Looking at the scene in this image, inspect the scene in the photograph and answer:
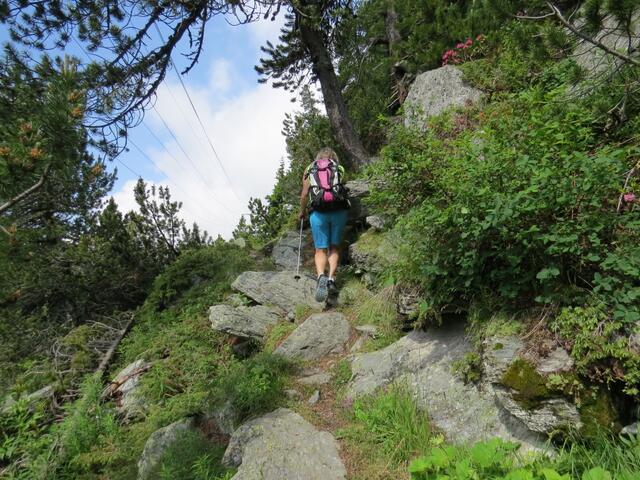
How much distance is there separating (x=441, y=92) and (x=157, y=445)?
711 centimetres

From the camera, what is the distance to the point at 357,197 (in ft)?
23.2

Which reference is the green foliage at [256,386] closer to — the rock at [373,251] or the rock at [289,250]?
the rock at [373,251]

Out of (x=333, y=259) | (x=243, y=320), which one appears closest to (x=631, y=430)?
(x=333, y=259)

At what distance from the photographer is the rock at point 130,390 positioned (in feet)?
16.4

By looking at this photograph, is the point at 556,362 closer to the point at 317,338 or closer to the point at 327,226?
the point at 317,338

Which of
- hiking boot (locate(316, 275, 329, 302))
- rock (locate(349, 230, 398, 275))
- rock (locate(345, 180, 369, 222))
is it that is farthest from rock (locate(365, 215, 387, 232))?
hiking boot (locate(316, 275, 329, 302))

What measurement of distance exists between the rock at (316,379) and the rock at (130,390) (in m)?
2.26

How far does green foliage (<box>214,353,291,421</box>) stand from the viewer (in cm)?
384

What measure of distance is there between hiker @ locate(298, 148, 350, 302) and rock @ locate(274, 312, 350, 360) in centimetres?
64

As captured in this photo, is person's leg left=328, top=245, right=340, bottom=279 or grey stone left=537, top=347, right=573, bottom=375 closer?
grey stone left=537, top=347, right=573, bottom=375

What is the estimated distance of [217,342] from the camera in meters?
5.91

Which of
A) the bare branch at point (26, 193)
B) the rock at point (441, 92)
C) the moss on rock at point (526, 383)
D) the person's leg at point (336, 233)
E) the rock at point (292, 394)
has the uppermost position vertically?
the rock at point (441, 92)

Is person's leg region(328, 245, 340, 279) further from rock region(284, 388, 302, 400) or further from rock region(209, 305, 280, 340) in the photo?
rock region(284, 388, 302, 400)

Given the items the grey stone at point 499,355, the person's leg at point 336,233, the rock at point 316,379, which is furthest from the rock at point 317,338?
the grey stone at point 499,355
